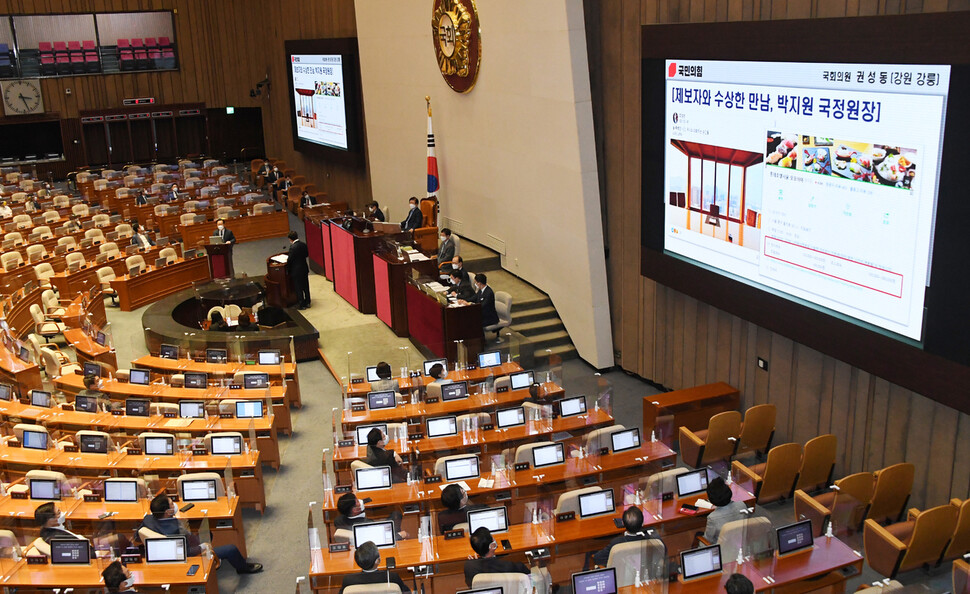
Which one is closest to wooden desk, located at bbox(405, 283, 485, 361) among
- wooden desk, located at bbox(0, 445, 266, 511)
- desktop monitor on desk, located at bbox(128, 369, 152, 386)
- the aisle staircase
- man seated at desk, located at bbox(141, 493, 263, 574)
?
the aisle staircase

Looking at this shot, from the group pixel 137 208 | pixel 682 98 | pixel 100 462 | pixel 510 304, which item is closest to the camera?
pixel 100 462

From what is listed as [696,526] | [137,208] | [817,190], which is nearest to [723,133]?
[817,190]

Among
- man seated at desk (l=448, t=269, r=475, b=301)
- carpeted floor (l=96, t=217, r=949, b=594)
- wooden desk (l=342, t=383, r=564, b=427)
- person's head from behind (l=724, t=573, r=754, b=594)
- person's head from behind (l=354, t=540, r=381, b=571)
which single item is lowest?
carpeted floor (l=96, t=217, r=949, b=594)

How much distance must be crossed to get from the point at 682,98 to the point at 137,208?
1558cm

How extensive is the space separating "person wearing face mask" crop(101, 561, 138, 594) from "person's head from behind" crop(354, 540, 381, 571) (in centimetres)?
164

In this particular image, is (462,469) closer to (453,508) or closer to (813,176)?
(453,508)

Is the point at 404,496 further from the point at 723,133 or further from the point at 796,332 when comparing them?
the point at 723,133

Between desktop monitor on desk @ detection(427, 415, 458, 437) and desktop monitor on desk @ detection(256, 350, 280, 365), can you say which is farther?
desktop monitor on desk @ detection(256, 350, 280, 365)

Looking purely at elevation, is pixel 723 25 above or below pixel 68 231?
above

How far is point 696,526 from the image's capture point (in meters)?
7.57

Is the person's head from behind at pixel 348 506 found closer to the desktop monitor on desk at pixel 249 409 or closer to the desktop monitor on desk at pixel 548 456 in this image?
the desktop monitor on desk at pixel 548 456

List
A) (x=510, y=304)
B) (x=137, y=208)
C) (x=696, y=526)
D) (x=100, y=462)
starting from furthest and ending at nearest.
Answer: (x=137, y=208), (x=510, y=304), (x=100, y=462), (x=696, y=526)

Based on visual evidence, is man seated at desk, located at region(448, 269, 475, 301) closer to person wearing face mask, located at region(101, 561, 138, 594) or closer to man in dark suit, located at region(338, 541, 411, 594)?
man in dark suit, located at region(338, 541, 411, 594)

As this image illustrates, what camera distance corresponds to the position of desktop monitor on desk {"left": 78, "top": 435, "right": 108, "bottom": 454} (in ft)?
30.4
